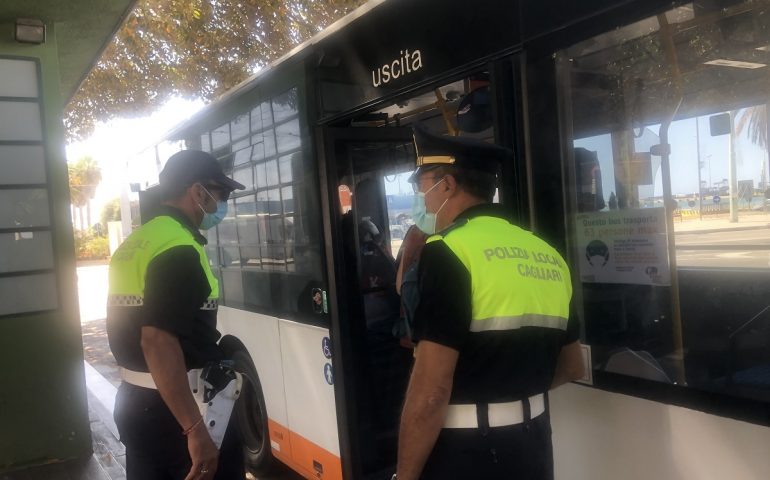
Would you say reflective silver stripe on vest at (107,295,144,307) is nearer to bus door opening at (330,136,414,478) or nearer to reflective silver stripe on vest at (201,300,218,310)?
reflective silver stripe on vest at (201,300,218,310)

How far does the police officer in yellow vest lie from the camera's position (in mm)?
1729

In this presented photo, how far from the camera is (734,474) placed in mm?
1839

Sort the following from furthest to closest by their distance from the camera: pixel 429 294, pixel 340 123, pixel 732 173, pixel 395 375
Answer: pixel 395 375 < pixel 340 123 < pixel 732 173 < pixel 429 294

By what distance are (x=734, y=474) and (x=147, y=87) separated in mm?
11594

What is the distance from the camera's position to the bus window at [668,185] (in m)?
2.04

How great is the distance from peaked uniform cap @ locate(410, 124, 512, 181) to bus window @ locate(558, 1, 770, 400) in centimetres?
51

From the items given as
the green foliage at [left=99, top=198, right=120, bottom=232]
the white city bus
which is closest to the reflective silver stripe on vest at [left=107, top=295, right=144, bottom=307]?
the white city bus

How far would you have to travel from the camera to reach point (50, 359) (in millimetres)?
5203

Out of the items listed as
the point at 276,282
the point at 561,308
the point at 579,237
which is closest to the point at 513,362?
the point at 561,308

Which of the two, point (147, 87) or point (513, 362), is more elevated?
point (147, 87)

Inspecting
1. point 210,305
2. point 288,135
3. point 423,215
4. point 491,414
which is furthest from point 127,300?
point 288,135

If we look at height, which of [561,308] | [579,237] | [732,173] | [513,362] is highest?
[732,173]

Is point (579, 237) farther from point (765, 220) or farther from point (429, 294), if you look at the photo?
point (429, 294)

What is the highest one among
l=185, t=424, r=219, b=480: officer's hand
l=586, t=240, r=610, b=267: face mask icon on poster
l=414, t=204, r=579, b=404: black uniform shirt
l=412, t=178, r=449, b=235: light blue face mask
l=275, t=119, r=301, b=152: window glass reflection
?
l=275, t=119, r=301, b=152: window glass reflection
